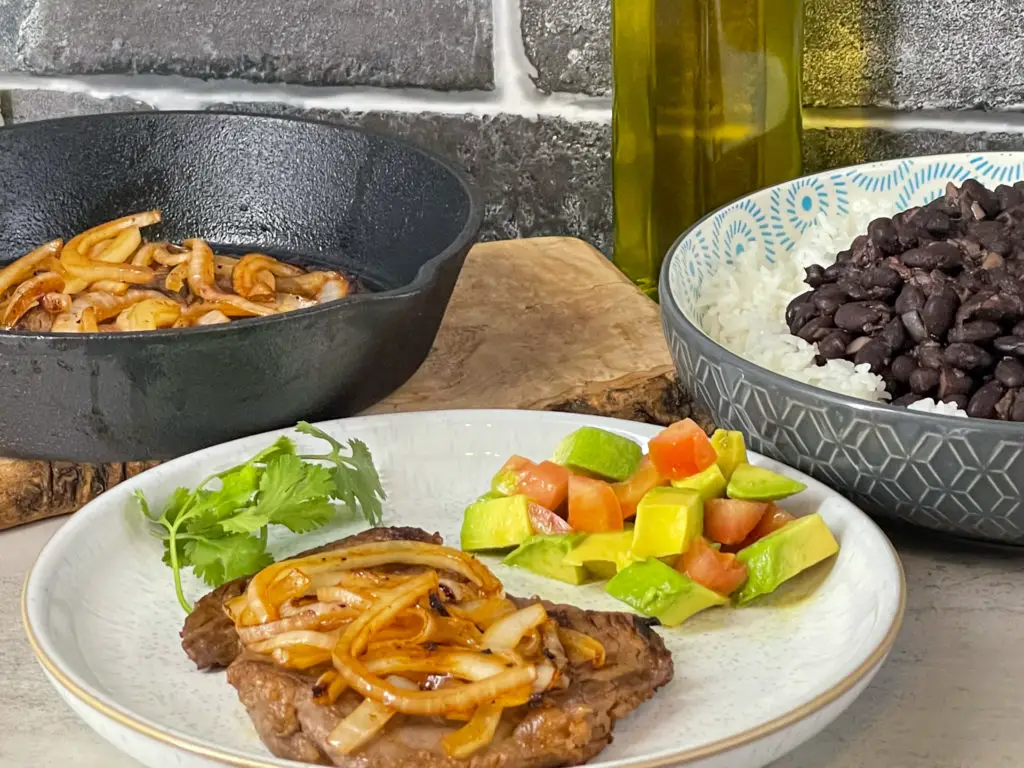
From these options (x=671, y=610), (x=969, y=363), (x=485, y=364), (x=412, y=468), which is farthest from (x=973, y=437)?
(x=485, y=364)

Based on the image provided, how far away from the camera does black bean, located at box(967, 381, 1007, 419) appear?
4.30ft

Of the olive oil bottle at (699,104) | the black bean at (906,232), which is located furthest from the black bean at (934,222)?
the olive oil bottle at (699,104)

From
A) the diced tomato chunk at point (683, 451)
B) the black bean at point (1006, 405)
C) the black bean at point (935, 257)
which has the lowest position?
the diced tomato chunk at point (683, 451)

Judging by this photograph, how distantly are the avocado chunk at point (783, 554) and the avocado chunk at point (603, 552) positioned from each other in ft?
0.32

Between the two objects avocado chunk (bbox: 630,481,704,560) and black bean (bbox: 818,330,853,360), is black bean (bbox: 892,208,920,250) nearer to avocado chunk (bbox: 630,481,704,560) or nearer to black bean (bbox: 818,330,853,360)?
black bean (bbox: 818,330,853,360)

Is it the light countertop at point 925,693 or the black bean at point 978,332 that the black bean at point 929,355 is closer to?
the black bean at point 978,332

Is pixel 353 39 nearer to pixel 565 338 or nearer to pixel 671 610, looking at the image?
pixel 565 338

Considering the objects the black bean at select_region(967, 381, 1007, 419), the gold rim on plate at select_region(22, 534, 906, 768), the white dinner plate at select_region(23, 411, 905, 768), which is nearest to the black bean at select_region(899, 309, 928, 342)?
the black bean at select_region(967, 381, 1007, 419)

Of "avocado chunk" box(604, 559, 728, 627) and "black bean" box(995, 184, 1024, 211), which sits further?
"black bean" box(995, 184, 1024, 211)

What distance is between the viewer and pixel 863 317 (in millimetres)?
1444

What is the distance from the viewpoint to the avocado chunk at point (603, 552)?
4.08ft

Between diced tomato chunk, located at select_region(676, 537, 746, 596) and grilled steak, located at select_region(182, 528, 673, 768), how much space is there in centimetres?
13

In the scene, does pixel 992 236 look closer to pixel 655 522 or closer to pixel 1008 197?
pixel 1008 197

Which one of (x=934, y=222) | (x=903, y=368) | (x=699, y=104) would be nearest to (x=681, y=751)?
(x=903, y=368)
